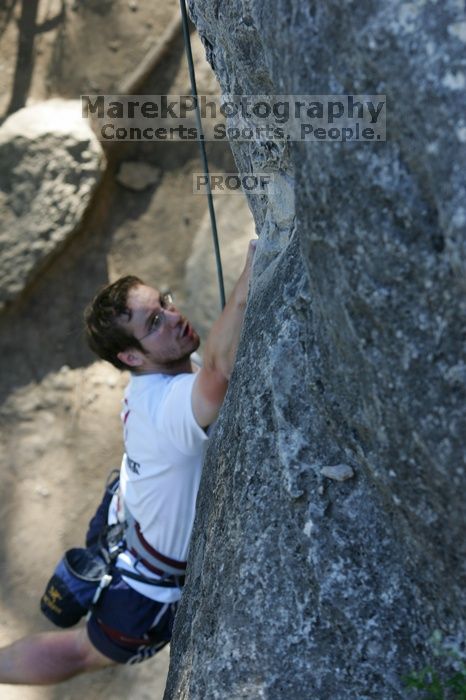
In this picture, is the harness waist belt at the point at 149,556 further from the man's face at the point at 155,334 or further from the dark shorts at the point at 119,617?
the man's face at the point at 155,334

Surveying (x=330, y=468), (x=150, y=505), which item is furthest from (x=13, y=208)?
(x=330, y=468)

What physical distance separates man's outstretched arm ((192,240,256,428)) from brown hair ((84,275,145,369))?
32 centimetres

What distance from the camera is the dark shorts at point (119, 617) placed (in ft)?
7.22

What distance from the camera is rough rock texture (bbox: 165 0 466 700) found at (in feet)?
3.59

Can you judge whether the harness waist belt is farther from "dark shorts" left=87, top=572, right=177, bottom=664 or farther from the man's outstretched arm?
the man's outstretched arm

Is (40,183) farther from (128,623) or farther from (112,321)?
(128,623)

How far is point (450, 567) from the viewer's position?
122cm

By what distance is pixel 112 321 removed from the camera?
7.15 feet

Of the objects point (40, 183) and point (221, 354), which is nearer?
point (221, 354)

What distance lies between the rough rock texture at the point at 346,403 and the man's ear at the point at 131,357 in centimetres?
52

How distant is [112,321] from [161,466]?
36 centimetres

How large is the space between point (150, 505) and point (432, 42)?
133 cm

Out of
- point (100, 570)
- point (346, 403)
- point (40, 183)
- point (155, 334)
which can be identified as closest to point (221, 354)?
point (155, 334)

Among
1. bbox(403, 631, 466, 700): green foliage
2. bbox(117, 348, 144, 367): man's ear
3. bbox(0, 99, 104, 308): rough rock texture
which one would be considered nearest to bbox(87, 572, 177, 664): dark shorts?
bbox(117, 348, 144, 367): man's ear
